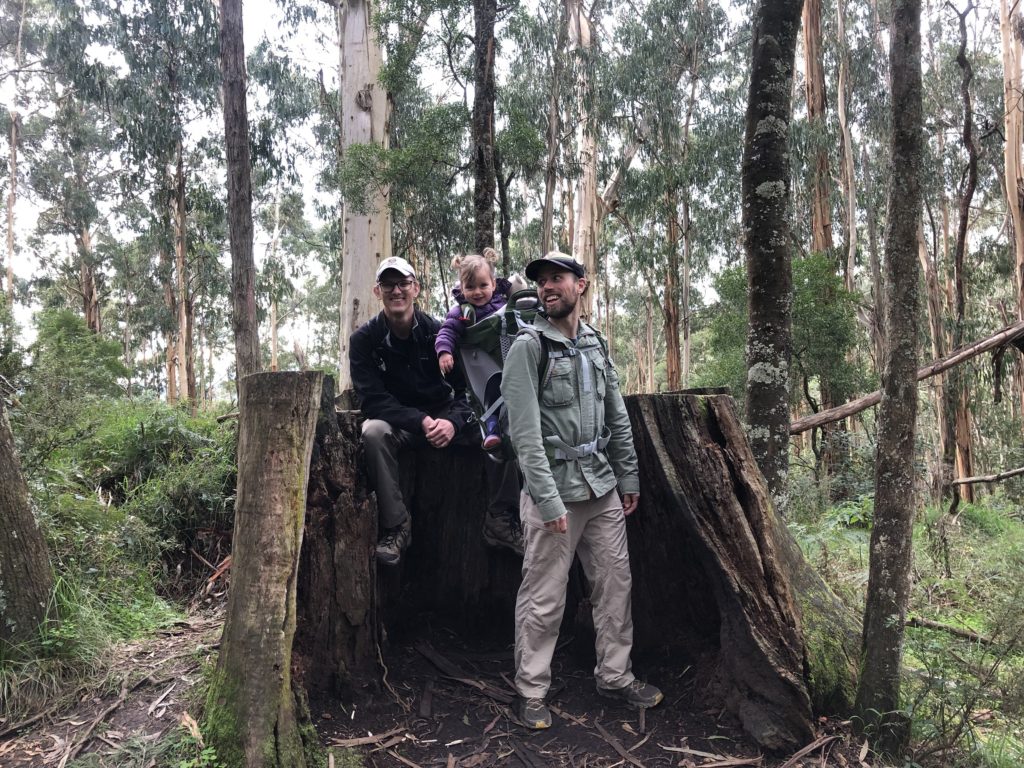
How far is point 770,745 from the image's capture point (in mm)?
2852

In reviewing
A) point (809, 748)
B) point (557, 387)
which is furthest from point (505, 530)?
point (809, 748)

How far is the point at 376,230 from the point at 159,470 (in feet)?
21.1

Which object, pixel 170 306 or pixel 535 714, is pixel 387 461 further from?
pixel 170 306

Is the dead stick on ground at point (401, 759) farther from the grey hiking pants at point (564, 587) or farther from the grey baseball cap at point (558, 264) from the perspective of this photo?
the grey baseball cap at point (558, 264)

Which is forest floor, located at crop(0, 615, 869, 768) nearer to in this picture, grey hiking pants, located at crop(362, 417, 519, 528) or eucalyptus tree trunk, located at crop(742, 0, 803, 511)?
grey hiking pants, located at crop(362, 417, 519, 528)

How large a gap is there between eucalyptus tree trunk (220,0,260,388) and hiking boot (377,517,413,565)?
18.1 ft

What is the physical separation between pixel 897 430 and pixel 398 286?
2.32m

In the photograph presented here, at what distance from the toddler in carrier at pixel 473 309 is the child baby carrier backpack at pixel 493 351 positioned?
0.01 metres

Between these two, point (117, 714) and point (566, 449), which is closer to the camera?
point (117, 714)

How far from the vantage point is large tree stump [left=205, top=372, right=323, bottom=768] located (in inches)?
97.5

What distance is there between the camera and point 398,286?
349 cm

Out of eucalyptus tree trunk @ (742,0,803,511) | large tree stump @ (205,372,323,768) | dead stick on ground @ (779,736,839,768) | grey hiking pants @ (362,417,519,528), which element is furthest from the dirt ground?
eucalyptus tree trunk @ (742,0,803,511)

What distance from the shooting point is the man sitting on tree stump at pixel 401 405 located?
3.40m

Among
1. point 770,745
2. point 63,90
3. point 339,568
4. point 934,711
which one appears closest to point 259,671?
point 339,568
